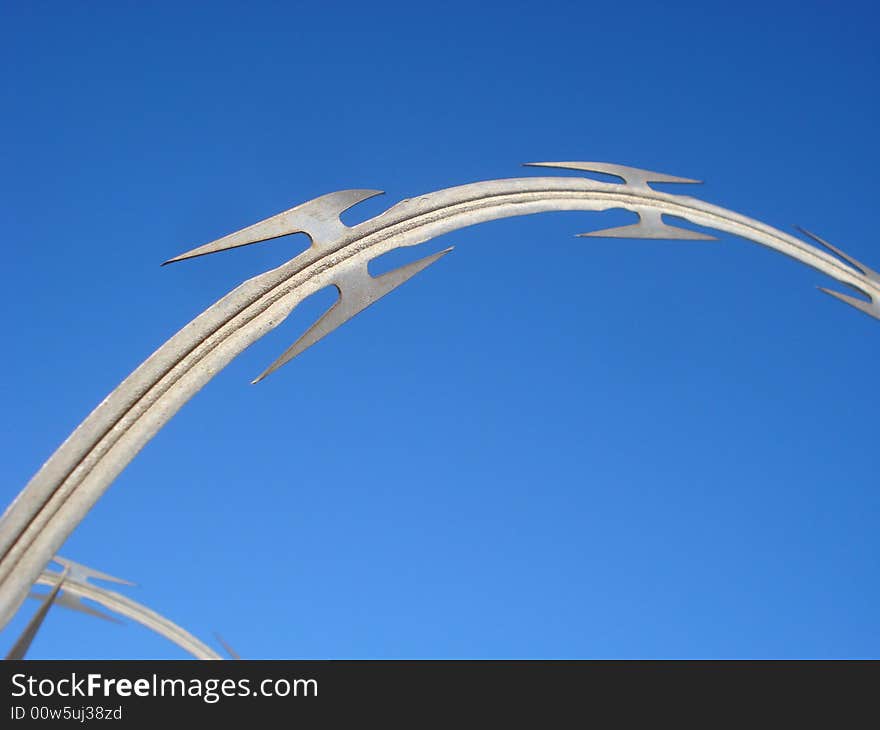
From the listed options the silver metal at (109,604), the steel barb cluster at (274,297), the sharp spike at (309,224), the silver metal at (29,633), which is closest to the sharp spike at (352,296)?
the steel barb cluster at (274,297)

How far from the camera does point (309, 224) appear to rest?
480cm

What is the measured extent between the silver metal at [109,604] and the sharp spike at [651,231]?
732 cm

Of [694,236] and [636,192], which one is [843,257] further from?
[636,192]

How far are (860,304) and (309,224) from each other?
505 centimetres

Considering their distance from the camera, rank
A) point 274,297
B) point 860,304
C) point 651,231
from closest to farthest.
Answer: point 274,297 < point 651,231 < point 860,304

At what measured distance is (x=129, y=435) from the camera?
13.3 ft

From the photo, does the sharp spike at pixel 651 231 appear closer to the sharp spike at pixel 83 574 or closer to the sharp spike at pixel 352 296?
the sharp spike at pixel 352 296

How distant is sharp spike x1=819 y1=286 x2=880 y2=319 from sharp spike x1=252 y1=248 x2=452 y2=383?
397 centimetres

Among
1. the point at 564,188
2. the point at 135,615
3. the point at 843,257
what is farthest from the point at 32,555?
the point at 135,615

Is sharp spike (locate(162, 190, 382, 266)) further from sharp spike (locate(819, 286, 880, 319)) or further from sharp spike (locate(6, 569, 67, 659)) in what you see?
sharp spike (locate(819, 286, 880, 319))

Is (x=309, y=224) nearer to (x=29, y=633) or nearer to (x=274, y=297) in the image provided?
(x=274, y=297)

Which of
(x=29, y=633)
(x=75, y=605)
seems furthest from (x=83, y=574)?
(x=29, y=633)

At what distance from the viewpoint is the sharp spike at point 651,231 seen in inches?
241

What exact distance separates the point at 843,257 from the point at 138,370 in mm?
6028
